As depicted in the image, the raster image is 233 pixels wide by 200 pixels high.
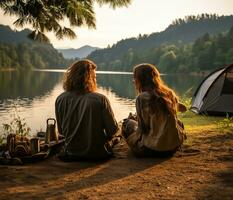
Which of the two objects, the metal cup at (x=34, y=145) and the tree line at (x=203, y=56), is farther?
the tree line at (x=203, y=56)

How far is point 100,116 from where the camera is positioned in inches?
217

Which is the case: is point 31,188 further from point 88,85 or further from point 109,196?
point 88,85

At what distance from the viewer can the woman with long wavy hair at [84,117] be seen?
546cm

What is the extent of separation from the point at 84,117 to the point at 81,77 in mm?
599

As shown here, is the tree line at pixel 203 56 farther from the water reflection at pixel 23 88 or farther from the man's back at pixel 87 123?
the man's back at pixel 87 123

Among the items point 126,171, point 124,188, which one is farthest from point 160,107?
point 124,188

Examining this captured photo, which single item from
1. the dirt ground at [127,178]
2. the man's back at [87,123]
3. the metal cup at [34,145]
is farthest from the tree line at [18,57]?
the dirt ground at [127,178]

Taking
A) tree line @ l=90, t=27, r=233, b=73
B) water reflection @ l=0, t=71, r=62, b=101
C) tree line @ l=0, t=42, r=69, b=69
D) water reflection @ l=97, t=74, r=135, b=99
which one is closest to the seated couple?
water reflection @ l=0, t=71, r=62, b=101

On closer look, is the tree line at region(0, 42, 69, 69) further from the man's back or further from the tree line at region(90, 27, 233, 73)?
the man's back

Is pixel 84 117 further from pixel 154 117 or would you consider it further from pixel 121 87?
pixel 121 87

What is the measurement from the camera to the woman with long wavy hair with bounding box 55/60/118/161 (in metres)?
5.46

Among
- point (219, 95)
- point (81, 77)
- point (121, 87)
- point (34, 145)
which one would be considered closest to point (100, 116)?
point (81, 77)

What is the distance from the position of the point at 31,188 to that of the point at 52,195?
0.39 metres

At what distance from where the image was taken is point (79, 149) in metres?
5.55
